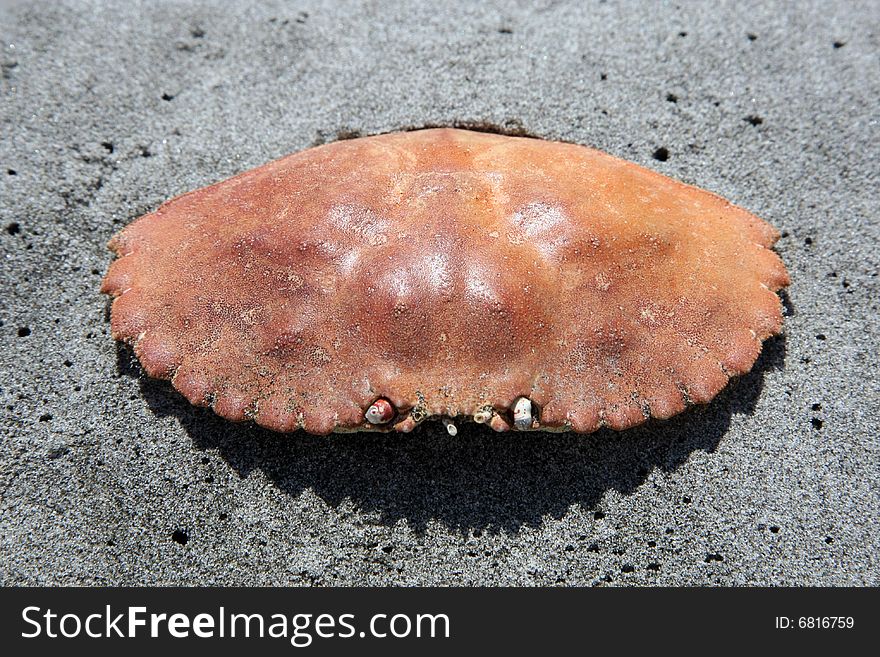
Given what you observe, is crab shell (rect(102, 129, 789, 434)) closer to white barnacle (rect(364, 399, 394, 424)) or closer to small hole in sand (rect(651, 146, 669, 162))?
white barnacle (rect(364, 399, 394, 424))

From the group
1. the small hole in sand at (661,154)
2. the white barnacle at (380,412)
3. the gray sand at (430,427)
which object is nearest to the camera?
the white barnacle at (380,412)

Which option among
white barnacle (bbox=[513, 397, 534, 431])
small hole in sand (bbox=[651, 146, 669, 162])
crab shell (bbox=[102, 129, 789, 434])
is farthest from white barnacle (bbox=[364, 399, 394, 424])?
small hole in sand (bbox=[651, 146, 669, 162])

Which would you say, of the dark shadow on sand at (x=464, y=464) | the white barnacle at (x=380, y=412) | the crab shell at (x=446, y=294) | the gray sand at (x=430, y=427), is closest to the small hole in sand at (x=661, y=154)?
the gray sand at (x=430, y=427)

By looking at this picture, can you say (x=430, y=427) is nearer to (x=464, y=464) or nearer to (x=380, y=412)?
(x=464, y=464)

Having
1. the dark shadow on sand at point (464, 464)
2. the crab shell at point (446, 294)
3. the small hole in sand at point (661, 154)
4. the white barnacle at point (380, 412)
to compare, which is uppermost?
the small hole in sand at point (661, 154)

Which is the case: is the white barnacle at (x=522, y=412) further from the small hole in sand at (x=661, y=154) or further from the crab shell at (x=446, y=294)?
the small hole in sand at (x=661, y=154)

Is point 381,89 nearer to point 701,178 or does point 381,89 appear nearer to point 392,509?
point 701,178

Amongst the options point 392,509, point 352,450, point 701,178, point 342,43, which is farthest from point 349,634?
point 342,43
